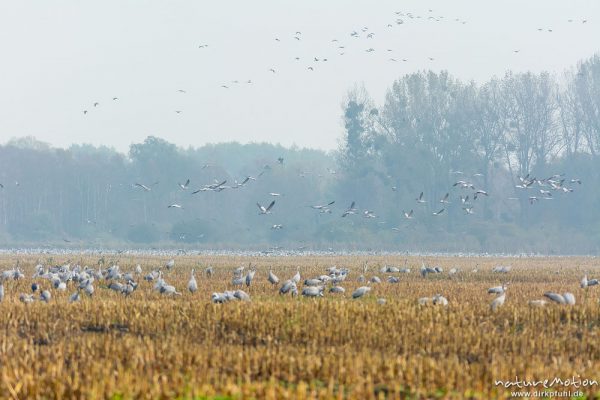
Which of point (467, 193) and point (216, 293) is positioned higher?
point (467, 193)

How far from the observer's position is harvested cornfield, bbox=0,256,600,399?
38.3 feet

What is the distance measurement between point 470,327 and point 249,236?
285 feet

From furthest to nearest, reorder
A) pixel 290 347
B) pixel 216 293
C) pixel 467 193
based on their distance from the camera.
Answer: pixel 467 193 → pixel 216 293 → pixel 290 347

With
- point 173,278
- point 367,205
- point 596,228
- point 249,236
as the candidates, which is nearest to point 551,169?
point 596,228

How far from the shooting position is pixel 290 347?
49.4 ft

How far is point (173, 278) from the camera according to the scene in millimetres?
32125

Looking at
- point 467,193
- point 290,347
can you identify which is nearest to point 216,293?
point 290,347

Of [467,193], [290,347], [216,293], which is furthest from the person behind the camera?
[467,193]

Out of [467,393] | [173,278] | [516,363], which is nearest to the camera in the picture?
[467,393]

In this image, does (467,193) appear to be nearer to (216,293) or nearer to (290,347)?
(216,293)

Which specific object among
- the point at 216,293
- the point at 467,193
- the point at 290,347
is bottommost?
the point at 290,347

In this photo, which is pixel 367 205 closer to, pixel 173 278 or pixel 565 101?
pixel 565 101

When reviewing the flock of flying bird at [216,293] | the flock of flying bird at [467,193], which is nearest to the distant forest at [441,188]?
the flock of flying bird at [467,193]

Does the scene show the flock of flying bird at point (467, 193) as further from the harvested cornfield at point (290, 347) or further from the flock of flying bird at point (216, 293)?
the harvested cornfield at point (290, 347)
